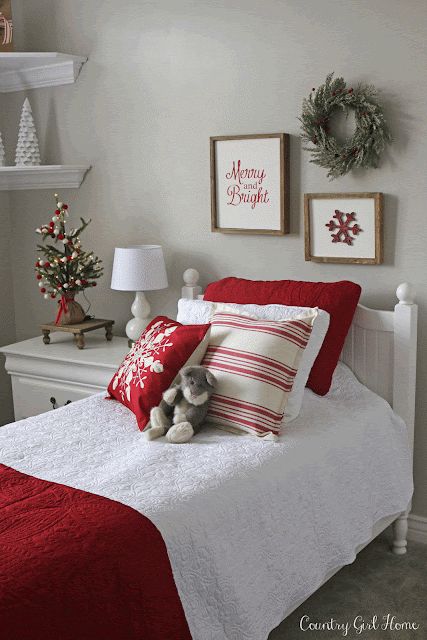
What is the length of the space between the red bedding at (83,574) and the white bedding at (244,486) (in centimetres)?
6

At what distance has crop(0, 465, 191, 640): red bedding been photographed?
166 cm

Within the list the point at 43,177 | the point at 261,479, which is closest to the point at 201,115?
the point at 43,177

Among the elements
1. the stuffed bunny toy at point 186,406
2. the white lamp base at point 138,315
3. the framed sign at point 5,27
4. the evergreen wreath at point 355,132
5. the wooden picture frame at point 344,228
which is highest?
the framed sign at point 5,27

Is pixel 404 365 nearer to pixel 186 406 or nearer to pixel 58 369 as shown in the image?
pixel 186 406

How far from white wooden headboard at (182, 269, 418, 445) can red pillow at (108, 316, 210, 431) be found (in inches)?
24.4

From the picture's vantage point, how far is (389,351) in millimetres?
2912

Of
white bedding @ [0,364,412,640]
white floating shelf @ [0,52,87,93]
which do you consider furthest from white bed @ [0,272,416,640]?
white floating shelf @ [0,52,87,93]

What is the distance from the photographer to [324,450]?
2461 mm

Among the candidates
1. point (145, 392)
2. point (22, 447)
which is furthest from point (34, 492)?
point (145, 392)

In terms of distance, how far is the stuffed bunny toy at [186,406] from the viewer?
2447 millimetres

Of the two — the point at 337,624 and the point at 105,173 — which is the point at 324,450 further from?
the point at 105,173

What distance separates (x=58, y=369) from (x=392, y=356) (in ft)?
4.61

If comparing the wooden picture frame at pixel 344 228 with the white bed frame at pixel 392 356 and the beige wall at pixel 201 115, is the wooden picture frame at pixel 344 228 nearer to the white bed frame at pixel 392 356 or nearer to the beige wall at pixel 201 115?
the beige wall at pixel 201 115

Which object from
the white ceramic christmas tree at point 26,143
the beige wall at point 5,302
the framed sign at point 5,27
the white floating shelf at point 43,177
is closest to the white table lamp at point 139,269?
the white floating shelf at point 43,177
